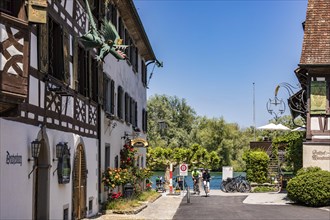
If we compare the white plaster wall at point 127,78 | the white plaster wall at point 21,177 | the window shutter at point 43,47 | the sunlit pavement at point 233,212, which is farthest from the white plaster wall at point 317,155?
the window shutter at point 43,47

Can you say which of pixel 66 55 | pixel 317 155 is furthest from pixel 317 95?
pixel 66 55

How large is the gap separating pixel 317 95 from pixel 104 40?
11874mm

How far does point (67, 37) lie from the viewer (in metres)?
14.8

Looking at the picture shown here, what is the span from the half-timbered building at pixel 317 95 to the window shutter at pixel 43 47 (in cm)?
1520

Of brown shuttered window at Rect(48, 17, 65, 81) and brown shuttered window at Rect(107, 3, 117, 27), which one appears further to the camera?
brown shuttered window at Rect(107, 3, 117, 27)

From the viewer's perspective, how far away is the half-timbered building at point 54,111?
30.7ft

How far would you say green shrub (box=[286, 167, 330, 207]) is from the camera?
75.9 feet

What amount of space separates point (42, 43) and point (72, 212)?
5353 mm

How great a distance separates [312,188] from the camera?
76.2 ft

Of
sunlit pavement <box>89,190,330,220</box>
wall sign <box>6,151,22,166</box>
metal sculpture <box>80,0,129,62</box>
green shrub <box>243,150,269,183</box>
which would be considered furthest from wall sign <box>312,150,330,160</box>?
wall sign <box>6,151,22,166</box>

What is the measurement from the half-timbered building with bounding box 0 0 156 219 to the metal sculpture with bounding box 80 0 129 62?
315 millimetres

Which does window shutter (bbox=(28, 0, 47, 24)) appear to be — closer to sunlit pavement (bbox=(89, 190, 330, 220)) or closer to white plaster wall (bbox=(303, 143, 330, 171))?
sunlit pavement (bbox=(89, 190, 330, 220))

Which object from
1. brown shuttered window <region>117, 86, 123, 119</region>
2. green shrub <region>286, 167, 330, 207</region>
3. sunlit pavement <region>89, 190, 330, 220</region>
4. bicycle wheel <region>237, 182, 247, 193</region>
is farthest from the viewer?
bicycle wheel <region>237, 182, 247, 193</region>

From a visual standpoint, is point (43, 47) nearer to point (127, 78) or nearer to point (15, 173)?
point (15, 173)
